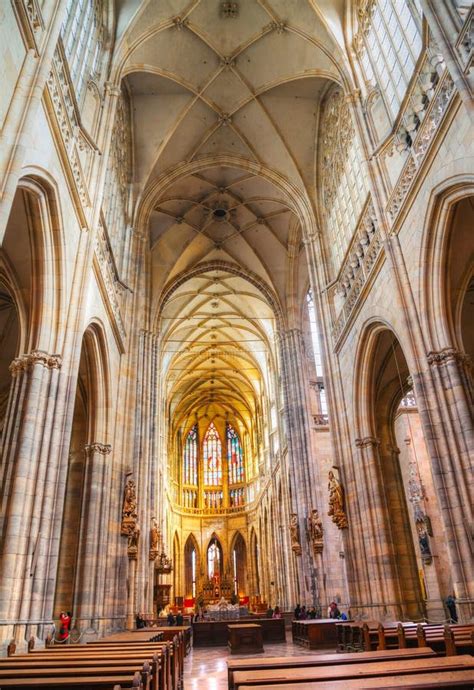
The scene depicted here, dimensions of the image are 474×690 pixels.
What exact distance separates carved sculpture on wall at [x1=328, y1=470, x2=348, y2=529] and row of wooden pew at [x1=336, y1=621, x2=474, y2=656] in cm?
426

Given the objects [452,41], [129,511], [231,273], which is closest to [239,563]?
[231,273]

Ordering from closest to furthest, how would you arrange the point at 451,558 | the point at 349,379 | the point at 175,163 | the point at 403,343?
the point at 451,558
the point at 403,343
the point at 349,379
the point at 175,163

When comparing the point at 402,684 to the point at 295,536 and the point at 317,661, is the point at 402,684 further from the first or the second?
the point at 295,536

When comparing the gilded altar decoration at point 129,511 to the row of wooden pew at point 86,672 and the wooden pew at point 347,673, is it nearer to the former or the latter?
the row of wooden pew at point 86,672

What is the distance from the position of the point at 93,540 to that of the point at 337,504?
706 cm

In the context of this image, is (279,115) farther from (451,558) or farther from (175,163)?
(451,558)

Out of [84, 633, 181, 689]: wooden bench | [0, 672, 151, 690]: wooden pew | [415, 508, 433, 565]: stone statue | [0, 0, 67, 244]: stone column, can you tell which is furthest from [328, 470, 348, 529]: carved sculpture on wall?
[0, 672, 151, 690]: wooden pew

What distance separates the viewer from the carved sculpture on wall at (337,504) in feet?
50.4

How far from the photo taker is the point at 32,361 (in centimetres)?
979

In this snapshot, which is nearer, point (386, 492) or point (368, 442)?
point (368, 442)

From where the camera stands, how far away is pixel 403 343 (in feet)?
38.6

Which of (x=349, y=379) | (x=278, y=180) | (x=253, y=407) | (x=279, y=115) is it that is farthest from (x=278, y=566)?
(x=279, y=115)

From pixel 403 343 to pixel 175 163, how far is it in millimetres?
13819

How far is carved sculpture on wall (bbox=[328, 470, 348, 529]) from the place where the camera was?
50.4ft
